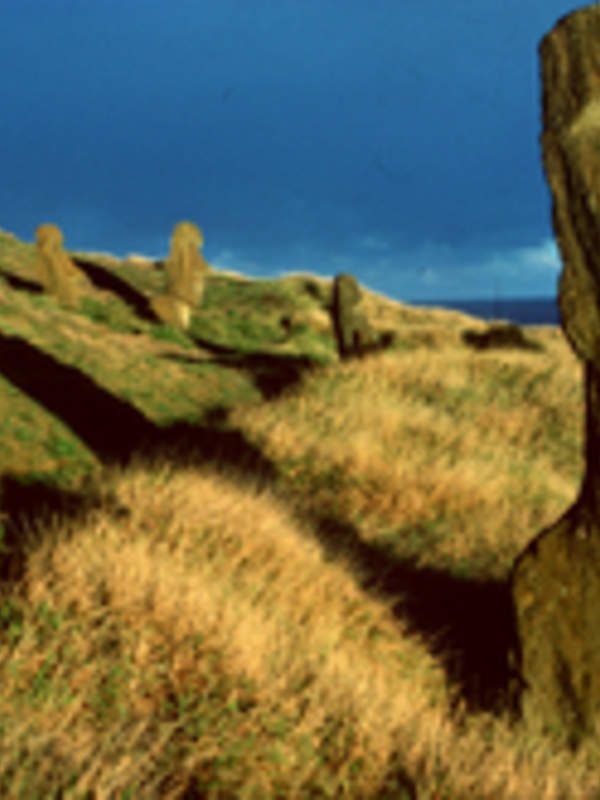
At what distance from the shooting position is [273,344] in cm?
2375

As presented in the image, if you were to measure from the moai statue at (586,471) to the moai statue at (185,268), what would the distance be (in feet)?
65.4

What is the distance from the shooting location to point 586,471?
3.91m

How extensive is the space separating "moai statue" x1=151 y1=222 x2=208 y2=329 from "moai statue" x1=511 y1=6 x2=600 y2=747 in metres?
19.9

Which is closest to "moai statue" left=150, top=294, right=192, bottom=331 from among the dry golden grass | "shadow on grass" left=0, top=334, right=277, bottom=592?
"shadow on grass" left=0, top=334, right=277, bottom=592

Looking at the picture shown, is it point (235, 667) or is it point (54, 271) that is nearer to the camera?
point (235, 667)

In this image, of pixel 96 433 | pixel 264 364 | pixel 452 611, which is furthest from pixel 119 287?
pixel 452 611

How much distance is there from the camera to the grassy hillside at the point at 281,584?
3.07 meters

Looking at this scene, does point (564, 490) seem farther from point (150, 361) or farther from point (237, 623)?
point (150, 361)

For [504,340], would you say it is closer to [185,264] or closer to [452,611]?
[185,264]

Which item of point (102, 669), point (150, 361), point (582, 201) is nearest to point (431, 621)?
point (102, 669)

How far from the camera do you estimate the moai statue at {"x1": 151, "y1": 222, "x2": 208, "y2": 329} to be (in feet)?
77.3

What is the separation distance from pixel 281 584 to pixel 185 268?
20598 millimetres

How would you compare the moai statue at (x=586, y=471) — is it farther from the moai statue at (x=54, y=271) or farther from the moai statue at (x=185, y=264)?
the moai statue at (x=185, y=264)

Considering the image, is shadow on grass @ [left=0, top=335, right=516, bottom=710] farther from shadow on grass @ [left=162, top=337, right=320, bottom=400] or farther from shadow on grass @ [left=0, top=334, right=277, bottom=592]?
shadow on grass @ [left=162, top=337, right=320, bottom=400]
